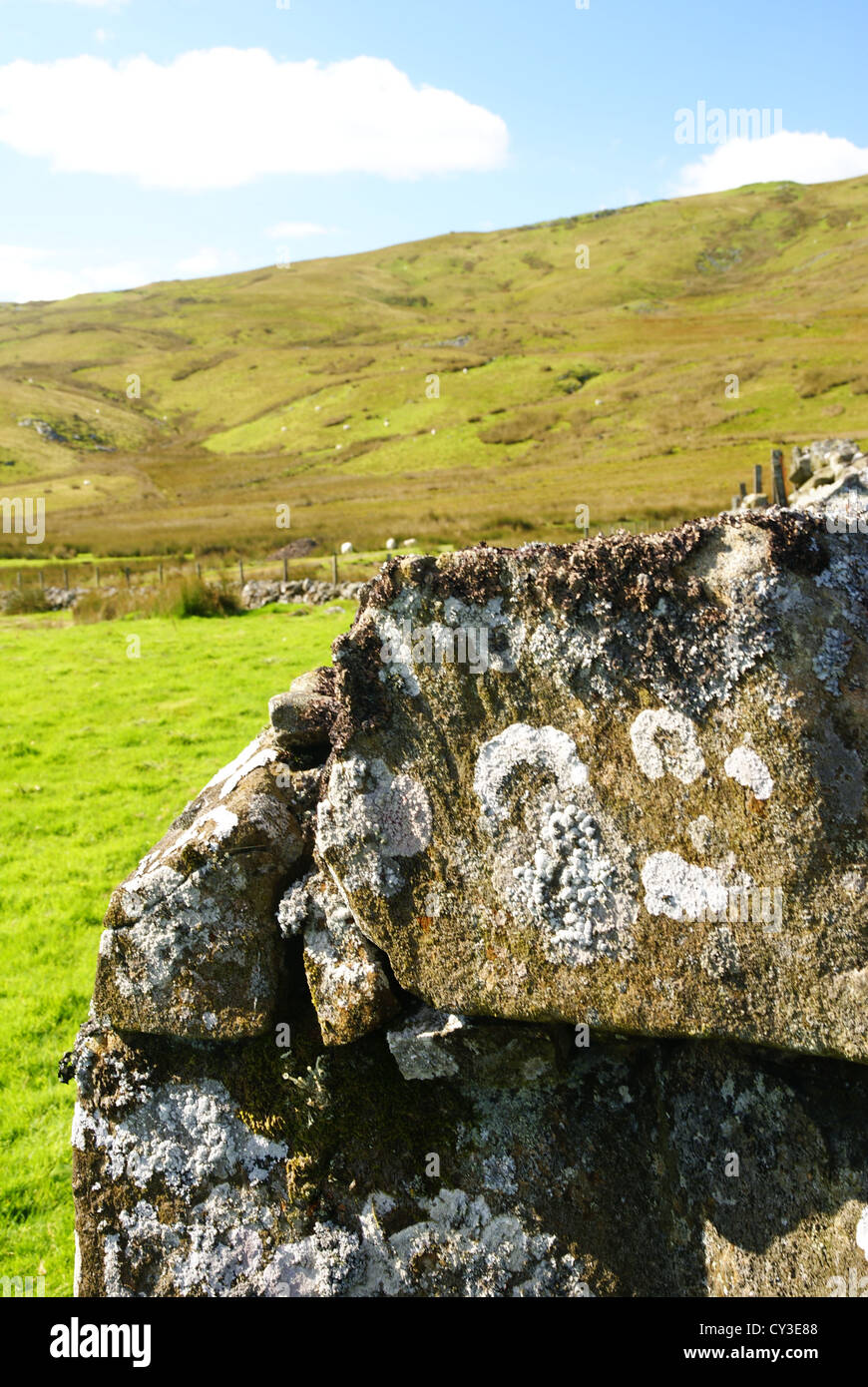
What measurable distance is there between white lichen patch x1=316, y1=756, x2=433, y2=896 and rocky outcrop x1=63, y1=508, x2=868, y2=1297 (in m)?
0.01

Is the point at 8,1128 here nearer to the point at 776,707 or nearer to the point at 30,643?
the point at 776,707

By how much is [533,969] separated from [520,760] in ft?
2.70

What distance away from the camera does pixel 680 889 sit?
3.15m

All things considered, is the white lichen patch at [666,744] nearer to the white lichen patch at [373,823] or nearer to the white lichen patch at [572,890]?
the white lichen patch at [572,890]

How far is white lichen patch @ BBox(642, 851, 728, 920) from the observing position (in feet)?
10.2

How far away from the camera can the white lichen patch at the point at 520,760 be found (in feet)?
10.9

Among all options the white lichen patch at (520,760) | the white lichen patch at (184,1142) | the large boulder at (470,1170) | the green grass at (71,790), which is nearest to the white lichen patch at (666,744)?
the white lichen patch at (520,760)

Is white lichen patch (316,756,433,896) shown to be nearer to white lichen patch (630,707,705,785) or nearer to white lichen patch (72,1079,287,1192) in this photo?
white lichen patch (630,707,705,785)

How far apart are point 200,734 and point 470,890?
503 inches

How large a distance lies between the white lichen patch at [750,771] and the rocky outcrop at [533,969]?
1 centimetres

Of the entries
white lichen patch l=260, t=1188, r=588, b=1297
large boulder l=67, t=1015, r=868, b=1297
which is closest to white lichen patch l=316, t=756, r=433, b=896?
large boulder l=67, t=1015, r=868, b=1297

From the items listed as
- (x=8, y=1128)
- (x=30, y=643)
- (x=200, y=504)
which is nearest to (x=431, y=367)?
(x=200, y=504)

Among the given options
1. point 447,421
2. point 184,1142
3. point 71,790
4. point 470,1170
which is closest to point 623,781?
point 470,1170

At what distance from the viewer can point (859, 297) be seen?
446 ft
